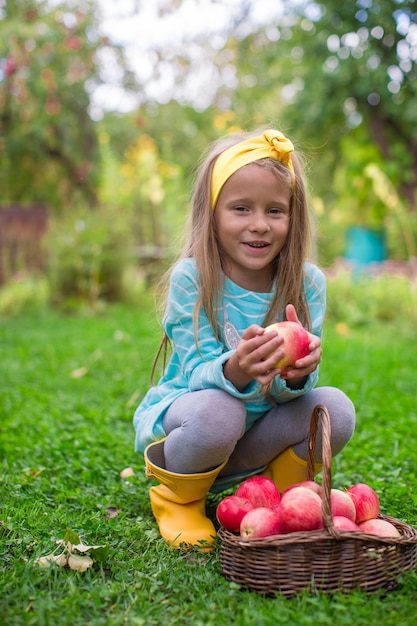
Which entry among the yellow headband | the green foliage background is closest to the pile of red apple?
the yellow headband

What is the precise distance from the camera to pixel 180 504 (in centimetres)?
236

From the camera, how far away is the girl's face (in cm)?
237

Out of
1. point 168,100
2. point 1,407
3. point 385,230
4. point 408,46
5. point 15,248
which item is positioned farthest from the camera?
point 168,100

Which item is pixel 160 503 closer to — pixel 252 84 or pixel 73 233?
pixel 73 233

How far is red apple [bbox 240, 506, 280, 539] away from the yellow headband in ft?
3.60

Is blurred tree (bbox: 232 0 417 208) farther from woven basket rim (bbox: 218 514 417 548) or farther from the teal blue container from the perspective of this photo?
woven basket rim (bbox: 218 514 417 548)

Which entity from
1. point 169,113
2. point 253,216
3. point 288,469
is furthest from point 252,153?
point 169,113

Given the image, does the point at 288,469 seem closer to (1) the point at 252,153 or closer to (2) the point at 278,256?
(2) the point at 278,256

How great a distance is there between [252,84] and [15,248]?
33.8 ft

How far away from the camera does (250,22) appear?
13062mm

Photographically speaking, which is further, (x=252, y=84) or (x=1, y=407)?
(x=252, y=84)

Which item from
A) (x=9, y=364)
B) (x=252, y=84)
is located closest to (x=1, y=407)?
(x=9, y=364)

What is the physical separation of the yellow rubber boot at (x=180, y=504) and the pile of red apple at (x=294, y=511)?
19cm

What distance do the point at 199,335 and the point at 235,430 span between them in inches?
14.9
